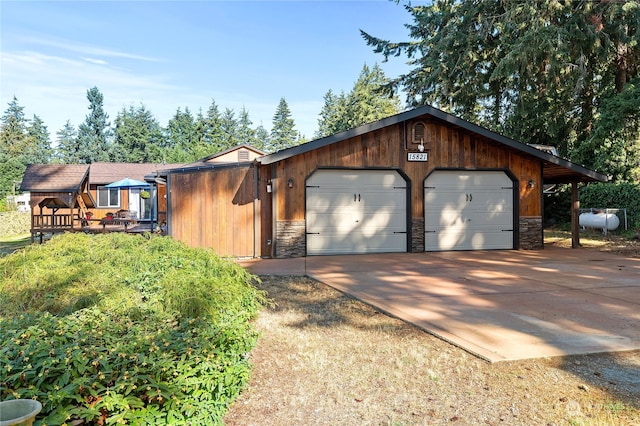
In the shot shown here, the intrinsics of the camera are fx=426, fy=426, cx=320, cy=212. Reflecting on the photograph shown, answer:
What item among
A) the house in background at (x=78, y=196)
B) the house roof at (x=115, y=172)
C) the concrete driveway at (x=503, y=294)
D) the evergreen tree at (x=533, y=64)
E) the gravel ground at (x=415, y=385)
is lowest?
the gravel ground at (x=415, y=385)

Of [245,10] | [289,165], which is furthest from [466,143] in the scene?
[245,10]

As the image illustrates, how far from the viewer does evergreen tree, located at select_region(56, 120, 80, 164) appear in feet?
155

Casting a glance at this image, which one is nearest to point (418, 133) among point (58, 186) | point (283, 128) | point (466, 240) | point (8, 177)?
point (466, 240)

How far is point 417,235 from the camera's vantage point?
35.0ft

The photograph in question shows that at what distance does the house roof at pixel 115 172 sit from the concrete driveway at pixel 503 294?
1817 centimetres

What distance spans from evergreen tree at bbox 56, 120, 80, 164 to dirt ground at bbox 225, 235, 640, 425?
5063 centimetres

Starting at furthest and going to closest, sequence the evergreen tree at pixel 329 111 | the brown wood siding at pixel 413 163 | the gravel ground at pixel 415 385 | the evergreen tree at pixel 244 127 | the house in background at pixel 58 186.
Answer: the evergreen tree at pixel 244 127
the evergreen tree at pixel 329 111
the house in background at pixel 58 186
the brown wood siding at pixel 413 163
the gravel ground at pixel 415 385

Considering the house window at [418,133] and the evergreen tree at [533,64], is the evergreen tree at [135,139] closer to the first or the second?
the evergreen tree at [533,64]

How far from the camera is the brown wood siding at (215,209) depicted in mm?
9586

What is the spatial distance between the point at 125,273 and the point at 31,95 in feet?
5.77

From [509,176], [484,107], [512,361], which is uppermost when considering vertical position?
[484,107]

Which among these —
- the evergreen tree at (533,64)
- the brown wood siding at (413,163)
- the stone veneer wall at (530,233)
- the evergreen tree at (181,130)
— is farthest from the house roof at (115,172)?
the evergreen tree at (181,130)

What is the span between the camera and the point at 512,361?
3.22m

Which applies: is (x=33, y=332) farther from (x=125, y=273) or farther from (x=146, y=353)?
(x=125, y=273)
